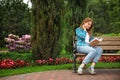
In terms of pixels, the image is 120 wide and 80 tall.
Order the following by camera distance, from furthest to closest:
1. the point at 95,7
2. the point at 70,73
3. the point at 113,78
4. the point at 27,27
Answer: the point at 95,7, the point at 27,27, the point at 70,73, the point at 113,78

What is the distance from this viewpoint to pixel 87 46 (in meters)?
9.06

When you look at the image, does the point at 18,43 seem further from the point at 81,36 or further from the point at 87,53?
the point at 87,53

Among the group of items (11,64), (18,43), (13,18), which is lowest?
(11,64)

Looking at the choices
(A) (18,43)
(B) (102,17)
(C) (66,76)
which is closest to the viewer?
(C) (66,76)

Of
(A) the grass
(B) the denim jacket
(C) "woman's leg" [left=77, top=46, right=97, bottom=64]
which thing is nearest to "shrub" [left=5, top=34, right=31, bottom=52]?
(A) the grass

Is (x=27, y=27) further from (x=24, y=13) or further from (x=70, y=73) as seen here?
(x=70, y=73)

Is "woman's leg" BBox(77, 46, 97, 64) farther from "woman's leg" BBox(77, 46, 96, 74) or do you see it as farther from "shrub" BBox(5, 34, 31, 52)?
"shrub" BBox(5, 34, 31, 52)

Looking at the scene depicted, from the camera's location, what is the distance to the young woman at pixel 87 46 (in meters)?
8.89

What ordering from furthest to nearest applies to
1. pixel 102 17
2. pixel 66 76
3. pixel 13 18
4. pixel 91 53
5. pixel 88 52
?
pixel 102 17, pixel 13 18, pixel 88 52, pixel 91 53, pixel 66 76

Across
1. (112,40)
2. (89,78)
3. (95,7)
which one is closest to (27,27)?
(95,7)

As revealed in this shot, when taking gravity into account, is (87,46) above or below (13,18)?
below

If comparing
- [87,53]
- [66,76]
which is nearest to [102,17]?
[87,53]

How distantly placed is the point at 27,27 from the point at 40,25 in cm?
1331

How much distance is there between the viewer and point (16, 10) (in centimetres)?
2503
